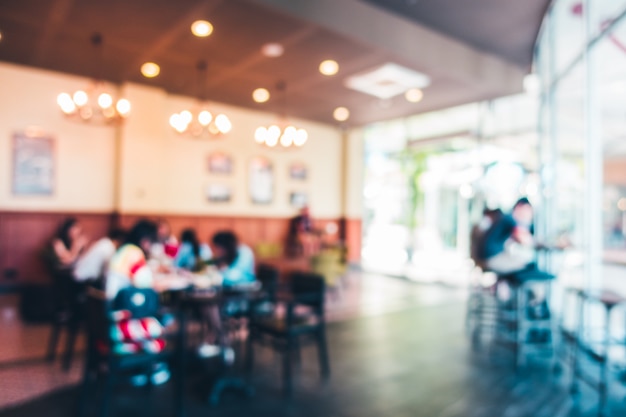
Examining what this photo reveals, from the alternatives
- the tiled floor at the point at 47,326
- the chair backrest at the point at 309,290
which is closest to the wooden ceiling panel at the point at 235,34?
the chair backrest at the point at 309,290

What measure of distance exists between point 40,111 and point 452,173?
7.78 metres

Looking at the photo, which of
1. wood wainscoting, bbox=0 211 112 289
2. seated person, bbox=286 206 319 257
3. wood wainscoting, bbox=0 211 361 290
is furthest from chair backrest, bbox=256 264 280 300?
seated person, bbox=286 206 319 257

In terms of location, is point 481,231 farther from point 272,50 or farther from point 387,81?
point 272,50

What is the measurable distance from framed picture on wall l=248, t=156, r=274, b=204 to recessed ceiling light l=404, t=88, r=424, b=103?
3434 millimetres

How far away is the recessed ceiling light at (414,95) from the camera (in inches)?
266

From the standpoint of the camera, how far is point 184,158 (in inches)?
313

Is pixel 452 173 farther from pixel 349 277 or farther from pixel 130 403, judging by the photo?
pixel 130 403

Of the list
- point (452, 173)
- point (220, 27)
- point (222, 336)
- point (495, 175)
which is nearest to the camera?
point (222, 336)

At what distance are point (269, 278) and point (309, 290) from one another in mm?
703

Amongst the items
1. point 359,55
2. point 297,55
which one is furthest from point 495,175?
point 297,55

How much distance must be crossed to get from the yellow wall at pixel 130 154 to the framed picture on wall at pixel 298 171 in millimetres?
369

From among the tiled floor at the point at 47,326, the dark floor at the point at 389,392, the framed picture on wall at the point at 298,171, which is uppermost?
the framed picture on wall at the point at 298,171

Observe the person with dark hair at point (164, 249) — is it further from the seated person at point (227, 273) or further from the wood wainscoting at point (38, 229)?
the wood wainscoting at point (38, 229)

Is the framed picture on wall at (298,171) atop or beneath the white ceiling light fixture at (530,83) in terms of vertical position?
beneath
